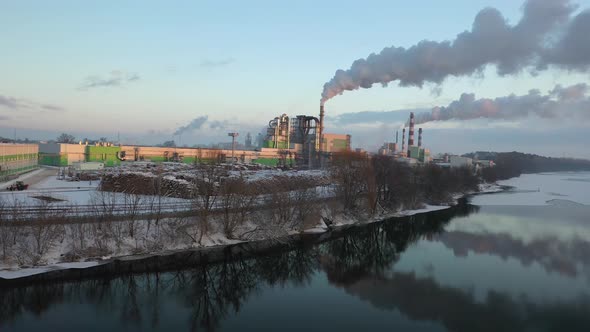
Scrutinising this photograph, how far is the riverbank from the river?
A: 695 millimetres

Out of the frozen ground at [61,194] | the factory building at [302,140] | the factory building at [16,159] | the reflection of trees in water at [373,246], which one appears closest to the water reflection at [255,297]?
the reflection of trees in water at [373,246]

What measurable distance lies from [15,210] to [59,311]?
5.61m

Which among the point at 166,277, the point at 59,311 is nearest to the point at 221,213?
the point at 166,277

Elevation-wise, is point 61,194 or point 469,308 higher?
point 61,194

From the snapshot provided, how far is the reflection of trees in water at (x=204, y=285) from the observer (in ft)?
37.1

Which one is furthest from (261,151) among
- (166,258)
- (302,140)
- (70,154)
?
(166,258)

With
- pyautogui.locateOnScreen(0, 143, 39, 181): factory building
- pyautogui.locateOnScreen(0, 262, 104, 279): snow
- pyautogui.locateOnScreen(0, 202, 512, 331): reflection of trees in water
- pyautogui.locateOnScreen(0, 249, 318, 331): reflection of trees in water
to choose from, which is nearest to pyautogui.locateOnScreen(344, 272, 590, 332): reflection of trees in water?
pyautogui.locateOnScreen(0, 202, 512, 331): reflection of trees in water

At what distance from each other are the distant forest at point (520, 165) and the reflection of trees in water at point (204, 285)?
183ft

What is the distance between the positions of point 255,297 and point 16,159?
87.0ft

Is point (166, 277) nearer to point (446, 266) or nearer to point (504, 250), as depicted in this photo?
point (446, 266)

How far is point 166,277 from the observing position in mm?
14070

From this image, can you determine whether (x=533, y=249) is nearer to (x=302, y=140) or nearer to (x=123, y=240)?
(x=123, y=240)

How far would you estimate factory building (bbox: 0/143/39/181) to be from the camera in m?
27.6

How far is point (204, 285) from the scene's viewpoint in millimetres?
13734
